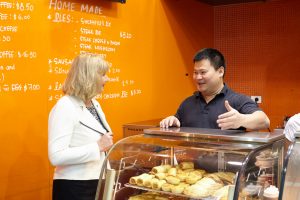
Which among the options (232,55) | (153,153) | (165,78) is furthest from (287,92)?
(153,153)

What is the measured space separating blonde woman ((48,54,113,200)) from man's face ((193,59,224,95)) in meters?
0.59

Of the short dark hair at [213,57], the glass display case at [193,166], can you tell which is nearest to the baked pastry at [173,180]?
the glass display case at [193,166]

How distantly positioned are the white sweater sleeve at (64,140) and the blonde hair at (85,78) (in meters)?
0.11

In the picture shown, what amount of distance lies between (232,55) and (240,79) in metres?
0.35

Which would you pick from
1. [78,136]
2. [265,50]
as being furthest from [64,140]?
[265,50]

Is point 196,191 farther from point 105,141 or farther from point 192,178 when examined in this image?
point 105,141

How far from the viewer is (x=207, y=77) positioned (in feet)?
7.83

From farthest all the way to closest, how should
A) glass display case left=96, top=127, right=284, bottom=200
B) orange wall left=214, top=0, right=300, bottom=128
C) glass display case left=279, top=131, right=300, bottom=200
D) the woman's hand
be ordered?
orange wall left=214, top=0, right=300, bottom=128, the woman's hand, glass display case left=96, top=127, right=284, bottom=200, glass display case left=279, top=131, right=300, bottom=200

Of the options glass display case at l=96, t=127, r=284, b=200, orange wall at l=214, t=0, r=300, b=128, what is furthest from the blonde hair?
orange wall at l=214, t=0, r=300, b=128

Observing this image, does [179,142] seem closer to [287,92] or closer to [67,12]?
[67,12]

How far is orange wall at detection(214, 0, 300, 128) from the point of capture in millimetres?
4852

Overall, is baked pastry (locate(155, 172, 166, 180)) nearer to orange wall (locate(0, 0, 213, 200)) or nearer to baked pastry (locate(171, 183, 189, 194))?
baked pastry (locate(171, 183, 189, 194))

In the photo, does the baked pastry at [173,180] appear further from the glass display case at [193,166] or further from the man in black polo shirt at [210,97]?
the man in black polo shirt at [210,97]

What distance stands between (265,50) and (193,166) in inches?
137
